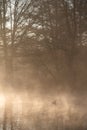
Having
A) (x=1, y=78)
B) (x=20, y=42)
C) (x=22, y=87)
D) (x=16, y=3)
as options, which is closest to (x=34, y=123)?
(x=20, y=42)

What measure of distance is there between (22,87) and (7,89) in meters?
6.27

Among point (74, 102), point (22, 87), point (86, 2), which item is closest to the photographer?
point (86, 2)

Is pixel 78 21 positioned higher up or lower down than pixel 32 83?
higher up

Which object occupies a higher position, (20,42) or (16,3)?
(16,3)

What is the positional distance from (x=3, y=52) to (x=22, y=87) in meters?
9.32

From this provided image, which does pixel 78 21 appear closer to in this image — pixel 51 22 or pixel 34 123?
pixel 51 22

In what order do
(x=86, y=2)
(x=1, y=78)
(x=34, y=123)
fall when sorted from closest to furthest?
(x=34, y=123) < (x=86, y=2) < (x=1, y=78)

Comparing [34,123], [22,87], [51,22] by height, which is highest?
[51,22]

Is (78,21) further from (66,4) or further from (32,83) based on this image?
(32,83)

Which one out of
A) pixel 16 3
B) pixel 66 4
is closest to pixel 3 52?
pixel 16 3

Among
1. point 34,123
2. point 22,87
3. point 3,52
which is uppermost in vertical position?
point 3,52

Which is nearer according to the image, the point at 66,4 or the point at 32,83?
the point at 66,4

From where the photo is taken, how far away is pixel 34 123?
47.1 ft

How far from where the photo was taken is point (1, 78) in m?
28.5
